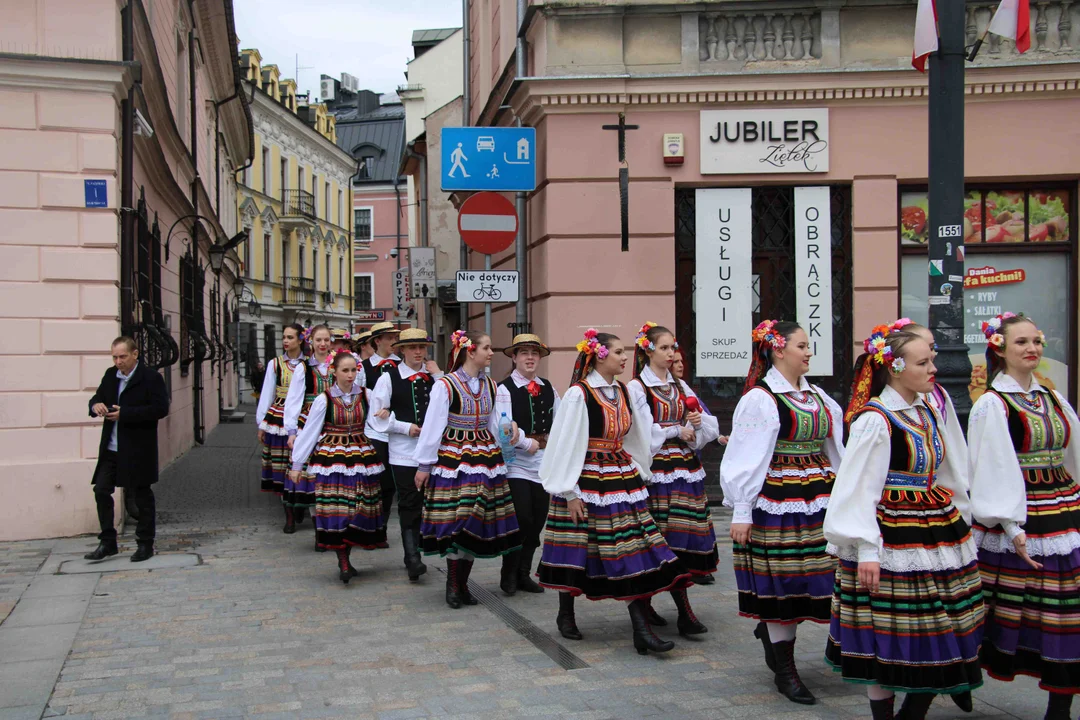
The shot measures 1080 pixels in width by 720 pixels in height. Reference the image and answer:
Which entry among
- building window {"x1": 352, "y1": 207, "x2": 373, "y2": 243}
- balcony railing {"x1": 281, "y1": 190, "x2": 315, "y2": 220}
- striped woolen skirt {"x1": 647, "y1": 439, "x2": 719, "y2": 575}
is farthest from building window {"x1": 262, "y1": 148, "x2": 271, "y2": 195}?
striped woolen skirt {"x1": 647, "y1": 439, "x2": 719, "y2": 575}

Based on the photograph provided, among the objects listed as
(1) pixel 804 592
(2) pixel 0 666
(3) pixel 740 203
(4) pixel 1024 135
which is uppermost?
(4) pixel 1024 135

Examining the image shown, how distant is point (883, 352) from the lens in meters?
4.54

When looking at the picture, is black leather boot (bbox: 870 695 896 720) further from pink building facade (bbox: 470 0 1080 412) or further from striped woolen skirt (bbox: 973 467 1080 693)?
pink building facade (bbox: 470 0 1080 412)

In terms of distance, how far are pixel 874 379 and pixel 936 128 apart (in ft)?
9.88

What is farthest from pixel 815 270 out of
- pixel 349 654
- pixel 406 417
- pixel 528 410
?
pixel 349 654

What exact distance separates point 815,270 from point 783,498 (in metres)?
6.94

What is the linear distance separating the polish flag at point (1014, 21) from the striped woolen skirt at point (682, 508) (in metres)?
4.33

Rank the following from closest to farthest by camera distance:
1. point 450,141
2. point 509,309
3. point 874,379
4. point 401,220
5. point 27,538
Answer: point 874,379 → point 27,538 → point 450,141 → point 509,309 → point 401,220

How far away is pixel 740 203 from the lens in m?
11.9

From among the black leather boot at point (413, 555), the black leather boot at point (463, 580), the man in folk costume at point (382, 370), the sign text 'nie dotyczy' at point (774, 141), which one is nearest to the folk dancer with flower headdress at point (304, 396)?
the man in folk costume at point (382, 370)

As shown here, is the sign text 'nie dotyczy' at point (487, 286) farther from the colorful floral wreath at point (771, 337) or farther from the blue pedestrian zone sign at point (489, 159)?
the colorful floral wreath at point (771, 337)

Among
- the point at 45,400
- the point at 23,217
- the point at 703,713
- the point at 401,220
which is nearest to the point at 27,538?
the point at 45,400

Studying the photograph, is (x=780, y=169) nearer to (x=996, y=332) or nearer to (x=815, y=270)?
(x=815, y=270)

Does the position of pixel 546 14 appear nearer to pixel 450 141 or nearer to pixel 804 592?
pixel 450 141
